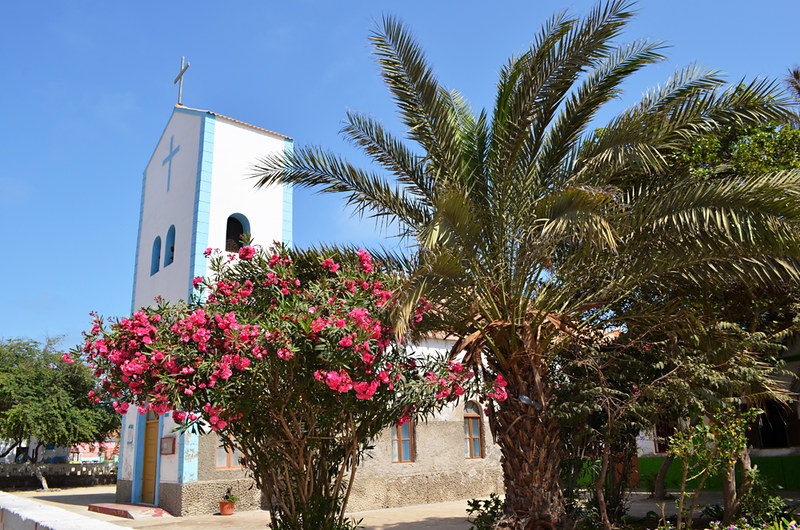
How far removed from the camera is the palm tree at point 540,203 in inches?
272

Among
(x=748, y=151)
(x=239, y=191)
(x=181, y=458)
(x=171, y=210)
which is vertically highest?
(x=239, y=191)

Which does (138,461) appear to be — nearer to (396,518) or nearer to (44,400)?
(396,518)

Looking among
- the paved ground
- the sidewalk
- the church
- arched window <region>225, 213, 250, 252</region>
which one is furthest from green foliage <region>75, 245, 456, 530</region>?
arched window <region>225, 213, 250, 252</region>

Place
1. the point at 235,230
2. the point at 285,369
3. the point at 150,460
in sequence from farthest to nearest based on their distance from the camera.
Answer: the point at 235,230
the point at 150,460
the point at 285,369

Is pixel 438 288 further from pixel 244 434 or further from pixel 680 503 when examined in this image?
pixel 680 503

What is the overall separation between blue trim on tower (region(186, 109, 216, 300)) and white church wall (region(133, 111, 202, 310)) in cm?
26

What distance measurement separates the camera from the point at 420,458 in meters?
15.5

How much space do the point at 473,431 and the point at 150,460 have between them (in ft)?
27.9

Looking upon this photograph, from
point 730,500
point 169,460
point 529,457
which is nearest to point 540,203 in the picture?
point 529,457

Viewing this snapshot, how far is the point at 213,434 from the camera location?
45.8ft

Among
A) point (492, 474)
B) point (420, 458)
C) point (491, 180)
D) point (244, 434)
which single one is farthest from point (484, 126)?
point (492, 474)

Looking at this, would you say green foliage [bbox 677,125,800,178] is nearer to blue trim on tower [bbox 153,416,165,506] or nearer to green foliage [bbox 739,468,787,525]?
green foliage [bbox 739,468,787,525]

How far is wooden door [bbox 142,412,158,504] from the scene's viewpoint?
1536 cm

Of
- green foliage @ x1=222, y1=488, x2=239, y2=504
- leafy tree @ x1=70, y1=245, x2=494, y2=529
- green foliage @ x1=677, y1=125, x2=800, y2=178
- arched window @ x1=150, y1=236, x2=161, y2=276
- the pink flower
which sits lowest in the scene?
green foliage @ x1=222, y1=488, x2=239, y2=504
